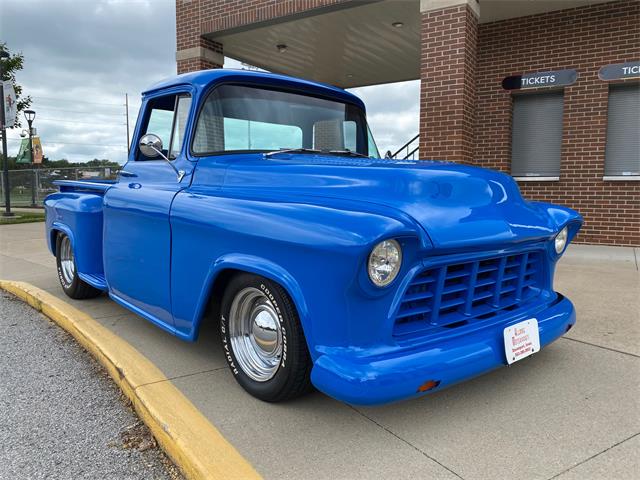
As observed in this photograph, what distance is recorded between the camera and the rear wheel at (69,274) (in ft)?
15.5

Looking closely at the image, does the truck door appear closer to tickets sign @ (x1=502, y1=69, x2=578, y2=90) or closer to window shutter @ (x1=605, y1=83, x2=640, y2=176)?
tickets sign @ (x1=502, y1=69, x2=578, y2=90)

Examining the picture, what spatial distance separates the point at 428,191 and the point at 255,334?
1.18 m

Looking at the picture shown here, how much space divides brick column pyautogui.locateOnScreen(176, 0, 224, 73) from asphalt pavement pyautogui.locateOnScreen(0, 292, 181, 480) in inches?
263

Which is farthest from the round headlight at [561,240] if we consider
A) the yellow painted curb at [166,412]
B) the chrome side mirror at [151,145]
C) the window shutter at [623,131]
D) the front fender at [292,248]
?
the window shutter at [623,131]

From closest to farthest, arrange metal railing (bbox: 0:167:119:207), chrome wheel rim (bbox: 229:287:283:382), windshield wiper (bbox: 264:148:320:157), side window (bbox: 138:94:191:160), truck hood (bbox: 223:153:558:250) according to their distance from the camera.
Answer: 1. truck hood (bbox: 223:153:558:250)
2. chrome wheel rim (bbox: 229:287:283:382)
3. windshield wiper (bbox: 264:148:320:157)
4. side window (bbox: 138:94:191:160)
5. metal railing (bbox: 0:167:119:207)

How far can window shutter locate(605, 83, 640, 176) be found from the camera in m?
7.64

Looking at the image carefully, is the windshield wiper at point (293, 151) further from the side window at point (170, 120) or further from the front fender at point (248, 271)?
the front fender at point (248, 271)

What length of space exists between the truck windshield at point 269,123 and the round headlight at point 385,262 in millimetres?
1579

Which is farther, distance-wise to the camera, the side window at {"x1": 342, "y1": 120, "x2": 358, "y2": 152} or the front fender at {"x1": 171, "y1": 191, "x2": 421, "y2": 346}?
the side window at {"x1": 342, "y1": 120, "x2": 358, "y2": 152}

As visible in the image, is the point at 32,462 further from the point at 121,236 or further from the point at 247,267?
the point at 121,236

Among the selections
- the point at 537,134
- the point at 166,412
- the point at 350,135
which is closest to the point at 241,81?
the point at 350,135

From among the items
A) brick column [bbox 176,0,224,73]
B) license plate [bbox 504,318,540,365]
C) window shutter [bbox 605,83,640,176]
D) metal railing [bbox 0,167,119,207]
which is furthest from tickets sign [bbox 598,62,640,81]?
metal railing [bbox 0,167,119,207]

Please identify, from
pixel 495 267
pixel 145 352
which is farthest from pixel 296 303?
pixel 145 352

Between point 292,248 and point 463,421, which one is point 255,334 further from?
point 463,421
